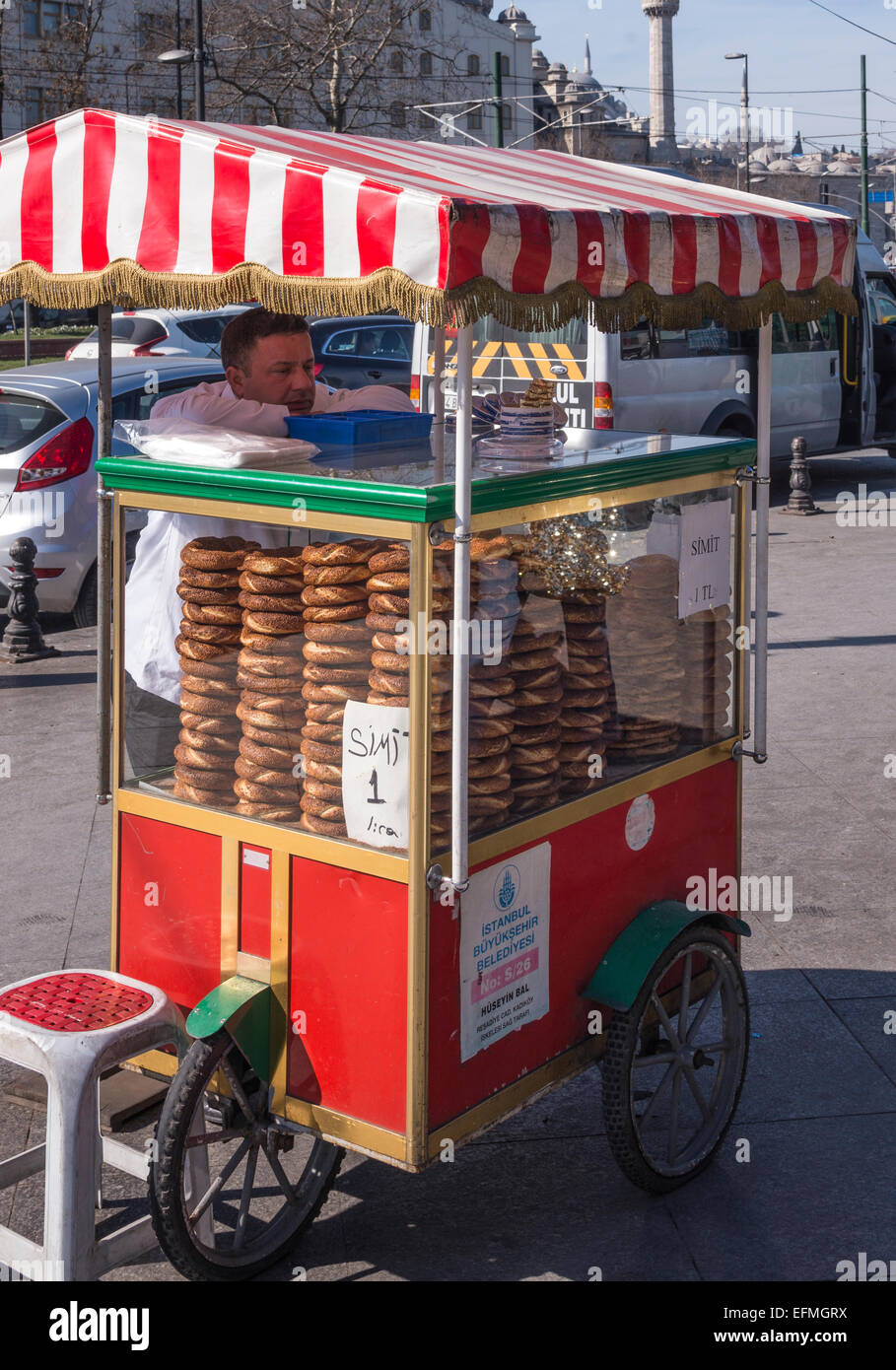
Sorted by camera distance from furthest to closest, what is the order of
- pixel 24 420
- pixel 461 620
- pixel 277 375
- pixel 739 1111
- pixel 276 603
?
pixel 24 420, pixel 277 375, pixel 739 1111, pixel 276 603, pixel 461 620

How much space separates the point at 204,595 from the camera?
3.79 m

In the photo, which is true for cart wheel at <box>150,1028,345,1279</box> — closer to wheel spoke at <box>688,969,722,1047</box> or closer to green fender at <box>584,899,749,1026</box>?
green fender at <box>584,899,749,1026</box>

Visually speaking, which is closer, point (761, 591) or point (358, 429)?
point (358, 429)

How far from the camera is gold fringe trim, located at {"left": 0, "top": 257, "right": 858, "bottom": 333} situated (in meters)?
2.97

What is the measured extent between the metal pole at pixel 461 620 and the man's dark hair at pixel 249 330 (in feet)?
4.69

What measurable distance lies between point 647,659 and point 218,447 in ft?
4.45

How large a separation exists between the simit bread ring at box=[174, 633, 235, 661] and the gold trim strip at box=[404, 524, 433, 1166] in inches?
27.4

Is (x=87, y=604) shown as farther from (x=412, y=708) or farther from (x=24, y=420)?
(x=412, y=708)

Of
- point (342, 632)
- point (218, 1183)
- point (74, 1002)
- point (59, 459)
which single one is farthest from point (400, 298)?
point (59, 459)

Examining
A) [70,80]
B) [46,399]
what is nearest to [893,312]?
[46,399]

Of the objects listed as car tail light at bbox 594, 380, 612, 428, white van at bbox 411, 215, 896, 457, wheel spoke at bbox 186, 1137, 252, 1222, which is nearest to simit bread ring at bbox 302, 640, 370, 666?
wheel spoke at bbox 186, 1137, 252, 1222

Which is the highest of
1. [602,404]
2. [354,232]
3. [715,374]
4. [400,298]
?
[715,374]

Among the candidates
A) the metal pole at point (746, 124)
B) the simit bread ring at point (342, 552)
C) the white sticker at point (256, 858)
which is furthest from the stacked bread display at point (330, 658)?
the metal pole at point (746, 124)

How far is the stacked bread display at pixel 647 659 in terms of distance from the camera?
13.5 ft
